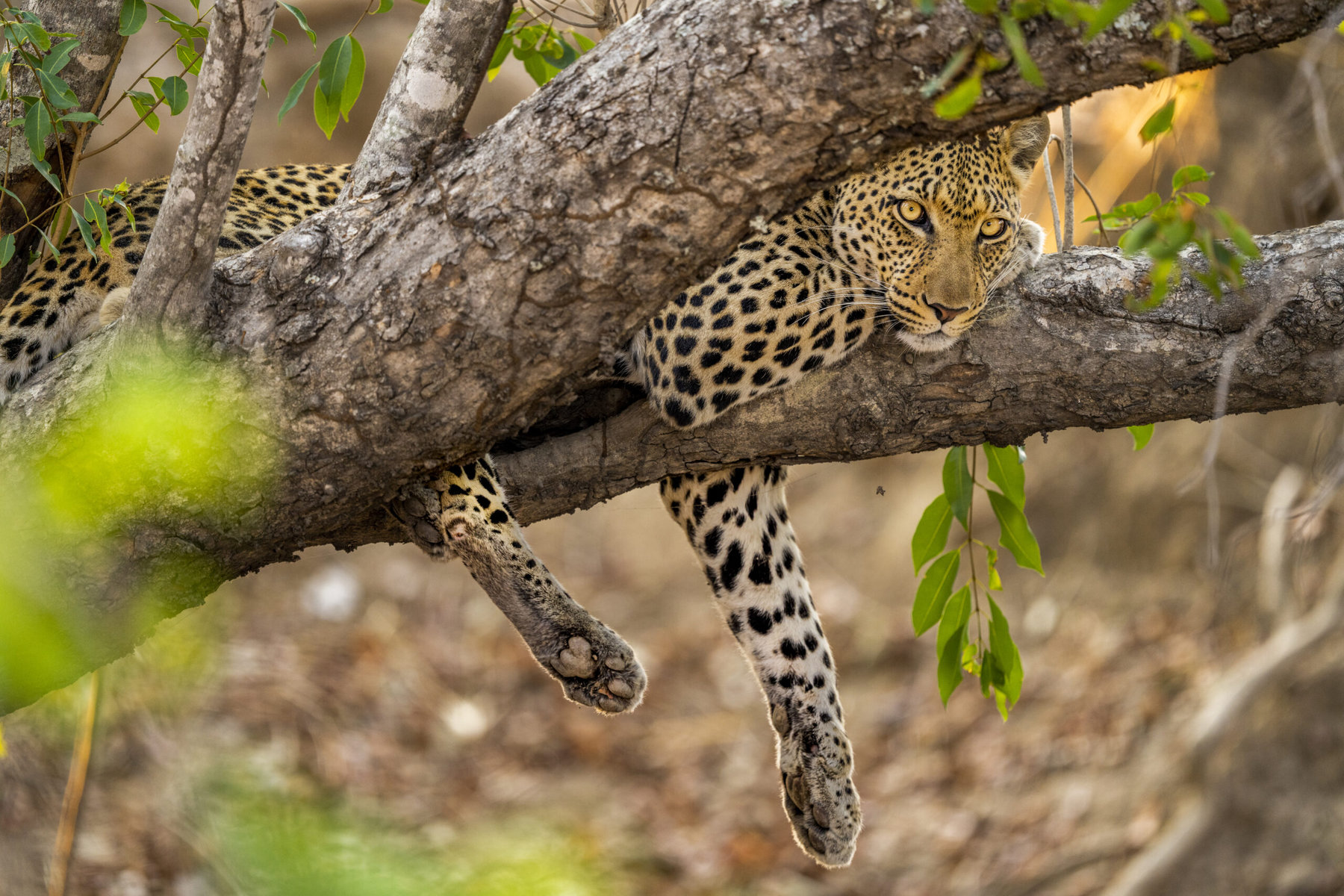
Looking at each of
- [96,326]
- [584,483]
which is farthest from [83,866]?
[584,483]

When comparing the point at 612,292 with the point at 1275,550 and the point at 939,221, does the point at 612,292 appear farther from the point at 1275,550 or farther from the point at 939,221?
the point at 1275,550

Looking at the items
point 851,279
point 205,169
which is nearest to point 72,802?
point 205,169

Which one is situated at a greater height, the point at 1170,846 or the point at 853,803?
the point at 853,803

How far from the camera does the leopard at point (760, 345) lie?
3.77m

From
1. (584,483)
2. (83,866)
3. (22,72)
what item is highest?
(22,72)

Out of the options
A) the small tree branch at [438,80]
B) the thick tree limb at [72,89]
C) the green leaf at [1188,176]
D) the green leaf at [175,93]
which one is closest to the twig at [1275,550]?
the green leaf at [1188,176]

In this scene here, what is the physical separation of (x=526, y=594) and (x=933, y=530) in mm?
1610

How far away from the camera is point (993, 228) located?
420 centimetres

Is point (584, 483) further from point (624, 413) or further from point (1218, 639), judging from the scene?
point (1218, 639)

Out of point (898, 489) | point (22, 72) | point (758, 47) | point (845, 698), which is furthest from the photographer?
point (898, 489)

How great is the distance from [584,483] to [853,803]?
1.64m

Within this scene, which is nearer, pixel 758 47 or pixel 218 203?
pixel 758 47

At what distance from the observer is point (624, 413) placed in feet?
13.8

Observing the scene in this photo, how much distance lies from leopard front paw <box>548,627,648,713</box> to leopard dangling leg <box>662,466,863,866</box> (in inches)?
43.1
